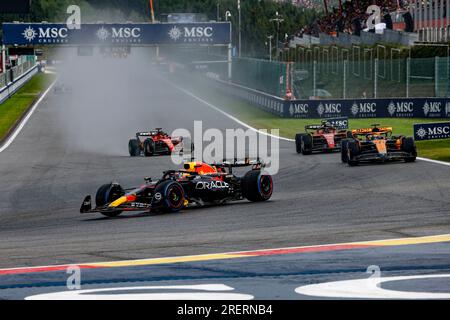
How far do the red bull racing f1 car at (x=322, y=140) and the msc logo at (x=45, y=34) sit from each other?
5258 centimetres

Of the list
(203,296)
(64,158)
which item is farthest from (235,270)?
(64,158)

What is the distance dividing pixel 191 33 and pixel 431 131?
2091 inches

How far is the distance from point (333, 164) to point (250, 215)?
11542mm

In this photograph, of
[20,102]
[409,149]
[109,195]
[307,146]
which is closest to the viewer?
[109,195]

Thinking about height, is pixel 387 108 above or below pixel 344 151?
above

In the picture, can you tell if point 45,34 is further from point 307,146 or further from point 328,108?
point 307,146

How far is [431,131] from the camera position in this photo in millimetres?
32281

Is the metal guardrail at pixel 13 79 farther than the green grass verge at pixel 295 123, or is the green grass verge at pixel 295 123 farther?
the metal guardrail at pixel 13 79

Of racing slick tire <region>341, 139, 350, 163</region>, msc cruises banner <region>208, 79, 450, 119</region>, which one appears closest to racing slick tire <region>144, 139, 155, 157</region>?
racing slick tire <region>341, 139, 350, 163</region>

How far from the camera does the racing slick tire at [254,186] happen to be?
19.8 metres

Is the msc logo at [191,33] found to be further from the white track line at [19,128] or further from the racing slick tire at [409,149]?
the racing slick tire at [409,149]

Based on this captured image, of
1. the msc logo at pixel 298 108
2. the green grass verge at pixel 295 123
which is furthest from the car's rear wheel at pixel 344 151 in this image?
the msc logo at pixel 298 108

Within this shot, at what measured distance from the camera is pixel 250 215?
Result: 17531 millimetres

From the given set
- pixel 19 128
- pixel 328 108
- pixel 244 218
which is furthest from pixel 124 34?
pixel 244 218
